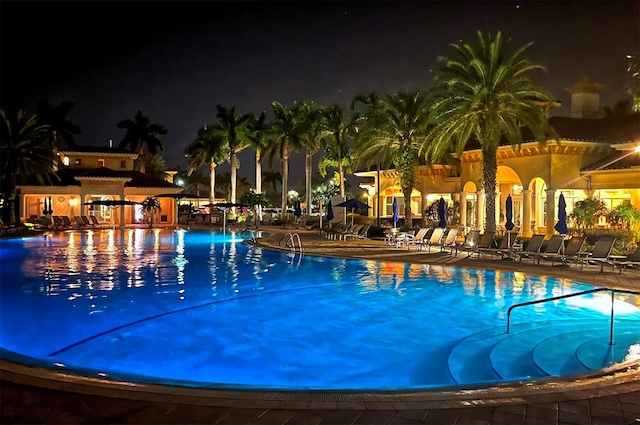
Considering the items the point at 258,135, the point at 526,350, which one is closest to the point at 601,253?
the point at 526,350

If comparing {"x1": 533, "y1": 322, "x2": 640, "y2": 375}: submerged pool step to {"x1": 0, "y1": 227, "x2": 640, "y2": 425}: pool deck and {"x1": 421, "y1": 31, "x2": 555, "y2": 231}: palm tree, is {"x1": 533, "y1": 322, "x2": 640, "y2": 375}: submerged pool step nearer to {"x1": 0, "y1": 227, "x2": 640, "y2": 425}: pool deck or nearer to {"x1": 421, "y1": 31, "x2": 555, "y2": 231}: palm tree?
{"x1": 0, "y1": 227, "x2": 640, "y2": 425}: pool deck

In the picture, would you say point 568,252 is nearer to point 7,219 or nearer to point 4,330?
point 4,330

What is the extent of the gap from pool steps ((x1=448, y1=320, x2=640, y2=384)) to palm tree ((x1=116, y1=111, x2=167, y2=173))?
5788 centimetres

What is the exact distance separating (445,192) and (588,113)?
928cm

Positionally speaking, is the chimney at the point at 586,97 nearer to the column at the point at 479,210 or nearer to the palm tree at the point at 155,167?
the column at the point at 479,210

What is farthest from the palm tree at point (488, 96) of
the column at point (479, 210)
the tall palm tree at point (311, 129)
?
the tall palm tree at point (311, 129)

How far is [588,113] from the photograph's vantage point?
32.7 m

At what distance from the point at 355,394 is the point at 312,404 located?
1.75ft

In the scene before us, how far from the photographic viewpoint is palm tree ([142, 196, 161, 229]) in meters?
43.6

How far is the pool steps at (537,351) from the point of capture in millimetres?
7164

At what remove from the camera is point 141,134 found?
6266 cm

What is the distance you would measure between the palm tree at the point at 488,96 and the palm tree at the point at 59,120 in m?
44.1

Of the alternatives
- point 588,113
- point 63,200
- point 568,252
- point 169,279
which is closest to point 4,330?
point 169,279

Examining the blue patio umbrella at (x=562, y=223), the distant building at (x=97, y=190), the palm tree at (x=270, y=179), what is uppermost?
the palm tree at (x=270, y=179)
